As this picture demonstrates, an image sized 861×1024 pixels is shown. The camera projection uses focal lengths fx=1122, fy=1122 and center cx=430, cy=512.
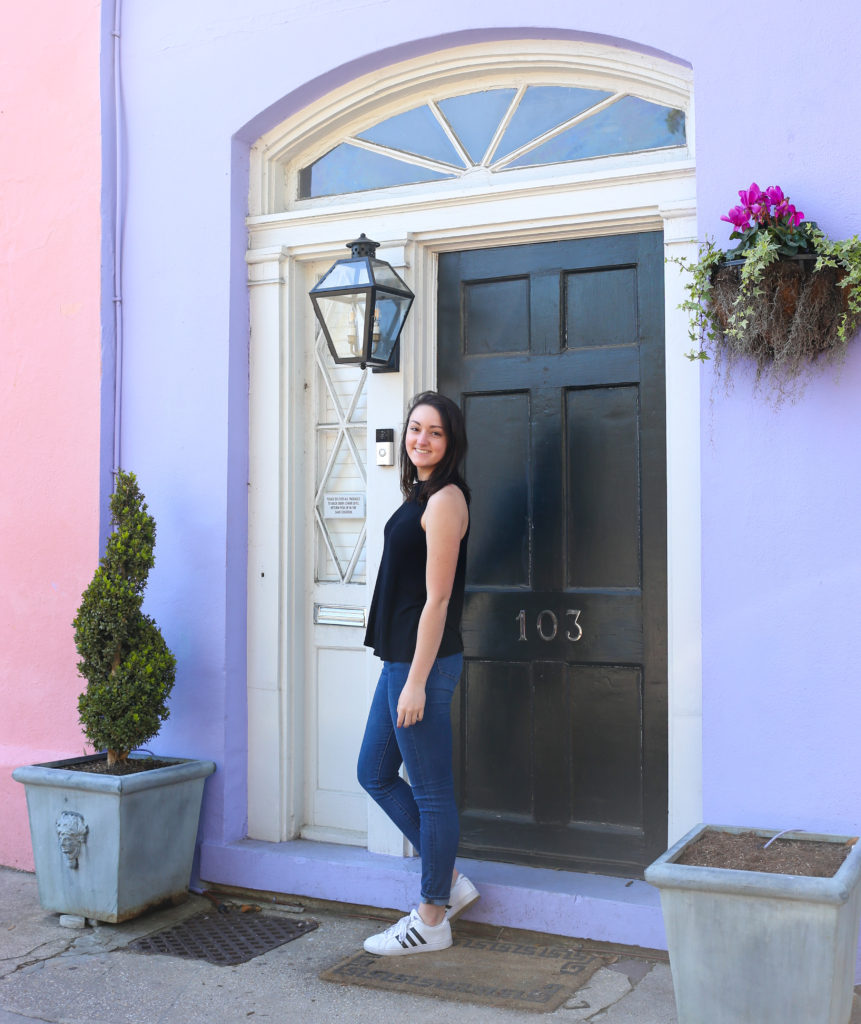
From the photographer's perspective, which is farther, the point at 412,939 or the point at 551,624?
the point at 551,624

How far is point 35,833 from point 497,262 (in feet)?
9.46

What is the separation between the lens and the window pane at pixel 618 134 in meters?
4.13

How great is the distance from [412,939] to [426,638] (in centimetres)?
107

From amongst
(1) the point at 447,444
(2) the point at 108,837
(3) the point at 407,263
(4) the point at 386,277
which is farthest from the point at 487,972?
(3) the point at 407,263

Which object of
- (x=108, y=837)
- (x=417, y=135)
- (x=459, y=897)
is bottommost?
(x=459, y=897)

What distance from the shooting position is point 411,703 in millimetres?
3645

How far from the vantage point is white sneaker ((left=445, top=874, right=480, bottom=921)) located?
3.91 m

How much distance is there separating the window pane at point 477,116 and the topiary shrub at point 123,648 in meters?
1.94

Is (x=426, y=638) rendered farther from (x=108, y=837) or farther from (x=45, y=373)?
(x=45, y=373)

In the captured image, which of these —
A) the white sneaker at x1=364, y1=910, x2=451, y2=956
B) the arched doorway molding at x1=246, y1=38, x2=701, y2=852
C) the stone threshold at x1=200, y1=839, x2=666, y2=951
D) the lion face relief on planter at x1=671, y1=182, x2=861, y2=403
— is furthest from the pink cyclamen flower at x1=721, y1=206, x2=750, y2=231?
the white sneaker at x1=364, y1=910, x2=451, y2=956

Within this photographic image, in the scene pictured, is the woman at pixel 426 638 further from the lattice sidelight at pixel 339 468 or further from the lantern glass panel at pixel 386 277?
the lattice sidelight at pixel 339 468

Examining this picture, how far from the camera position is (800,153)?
3.57 metres

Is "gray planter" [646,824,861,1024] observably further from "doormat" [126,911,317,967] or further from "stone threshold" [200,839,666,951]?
"doormat" [126,911,317,967]

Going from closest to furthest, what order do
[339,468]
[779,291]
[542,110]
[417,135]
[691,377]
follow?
[779,291] < [691,377] < [542,110] < [417,135] < [339,468]
